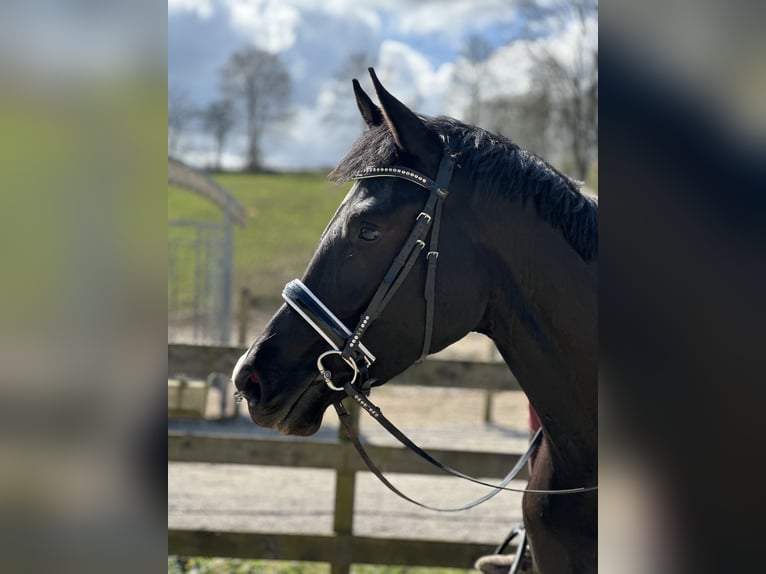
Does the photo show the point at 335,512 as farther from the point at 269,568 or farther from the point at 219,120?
the point at 219,120

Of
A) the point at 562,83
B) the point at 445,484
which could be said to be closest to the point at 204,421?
the point at 445,484

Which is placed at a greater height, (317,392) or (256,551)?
(317,392)

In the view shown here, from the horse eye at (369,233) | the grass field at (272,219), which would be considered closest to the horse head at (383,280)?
the horse eye at (369,233)

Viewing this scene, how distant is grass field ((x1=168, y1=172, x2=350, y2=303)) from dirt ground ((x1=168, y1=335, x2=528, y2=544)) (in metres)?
12.6

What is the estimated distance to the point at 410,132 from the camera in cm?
205

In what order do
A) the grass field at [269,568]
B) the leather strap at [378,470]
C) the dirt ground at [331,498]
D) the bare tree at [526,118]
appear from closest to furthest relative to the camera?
1. the leather strap at [378,470]
2. the grass field at [269,568]
3. the dirt ground at [331,498]
4. the bare tree at [526,118]

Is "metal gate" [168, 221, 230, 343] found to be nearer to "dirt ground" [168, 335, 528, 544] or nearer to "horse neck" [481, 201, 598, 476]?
"dirt ground" [168, 335, 528, 544]

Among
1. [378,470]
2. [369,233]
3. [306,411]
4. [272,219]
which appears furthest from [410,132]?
[272,219]

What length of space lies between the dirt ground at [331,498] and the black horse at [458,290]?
2.52 metres

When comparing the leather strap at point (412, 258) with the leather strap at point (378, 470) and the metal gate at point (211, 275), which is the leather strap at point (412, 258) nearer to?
the leather strap at point (378, 470)

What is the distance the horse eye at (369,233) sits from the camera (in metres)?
1.99

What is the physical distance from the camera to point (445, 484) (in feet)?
25.0
